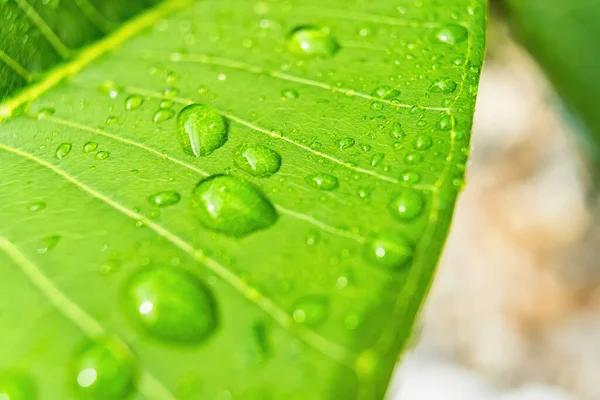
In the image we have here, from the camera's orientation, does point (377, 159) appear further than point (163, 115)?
No

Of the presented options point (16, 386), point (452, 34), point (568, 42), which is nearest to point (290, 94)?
point (452, 34)

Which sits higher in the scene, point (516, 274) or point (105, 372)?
point (105, 372)

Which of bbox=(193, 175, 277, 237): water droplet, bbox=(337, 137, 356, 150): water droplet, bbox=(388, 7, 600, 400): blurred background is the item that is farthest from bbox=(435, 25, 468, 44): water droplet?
bbox=(388, 7, 600, 400): blurred background

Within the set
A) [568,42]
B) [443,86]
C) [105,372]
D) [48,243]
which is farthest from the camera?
[568,42]

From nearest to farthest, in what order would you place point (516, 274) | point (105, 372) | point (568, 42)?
1. point (105, 372)
2. point (568, 42)
3. point (516, 274)

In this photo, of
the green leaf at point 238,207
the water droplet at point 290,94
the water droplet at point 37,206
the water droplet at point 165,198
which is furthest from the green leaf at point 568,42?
the water droplet at point 37,206

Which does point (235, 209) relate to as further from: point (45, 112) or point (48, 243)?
point (45, 112)

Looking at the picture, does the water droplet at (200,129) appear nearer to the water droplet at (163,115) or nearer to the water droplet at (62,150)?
the water droplet at (163,115)

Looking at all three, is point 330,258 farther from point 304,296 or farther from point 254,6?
point 254,6
